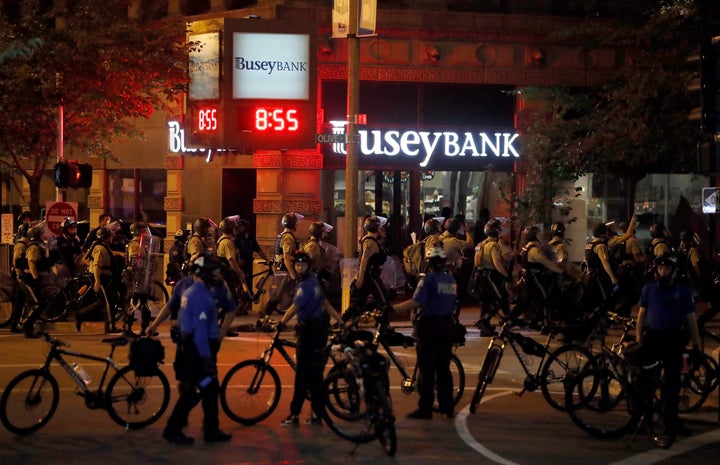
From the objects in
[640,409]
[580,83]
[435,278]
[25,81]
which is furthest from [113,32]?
[640,409]

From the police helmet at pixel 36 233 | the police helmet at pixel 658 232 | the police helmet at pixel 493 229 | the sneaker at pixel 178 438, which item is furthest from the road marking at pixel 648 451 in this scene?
the police helmet at pixel 36 233

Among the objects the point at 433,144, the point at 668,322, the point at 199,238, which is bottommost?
the point at 668,322

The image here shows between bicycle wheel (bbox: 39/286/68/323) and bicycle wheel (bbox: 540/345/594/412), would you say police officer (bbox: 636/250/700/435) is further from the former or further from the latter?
bicycle wheel (bbox: 39/286/68/323)

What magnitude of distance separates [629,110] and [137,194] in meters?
11.7

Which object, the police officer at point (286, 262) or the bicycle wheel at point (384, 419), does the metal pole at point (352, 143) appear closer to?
the police officer at point (286, 262)

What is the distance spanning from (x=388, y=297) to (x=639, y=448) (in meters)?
8.64

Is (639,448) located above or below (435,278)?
below

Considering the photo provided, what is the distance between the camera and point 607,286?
1998 centimetres

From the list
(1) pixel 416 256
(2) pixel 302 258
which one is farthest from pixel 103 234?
(2) pixel 302 258

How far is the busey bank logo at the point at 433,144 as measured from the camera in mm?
24688

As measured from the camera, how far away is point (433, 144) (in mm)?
25094

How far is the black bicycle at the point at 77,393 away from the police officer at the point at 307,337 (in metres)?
1.30

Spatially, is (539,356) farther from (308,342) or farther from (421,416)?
(308,342)

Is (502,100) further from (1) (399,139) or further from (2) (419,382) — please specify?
(2) (419,382)
